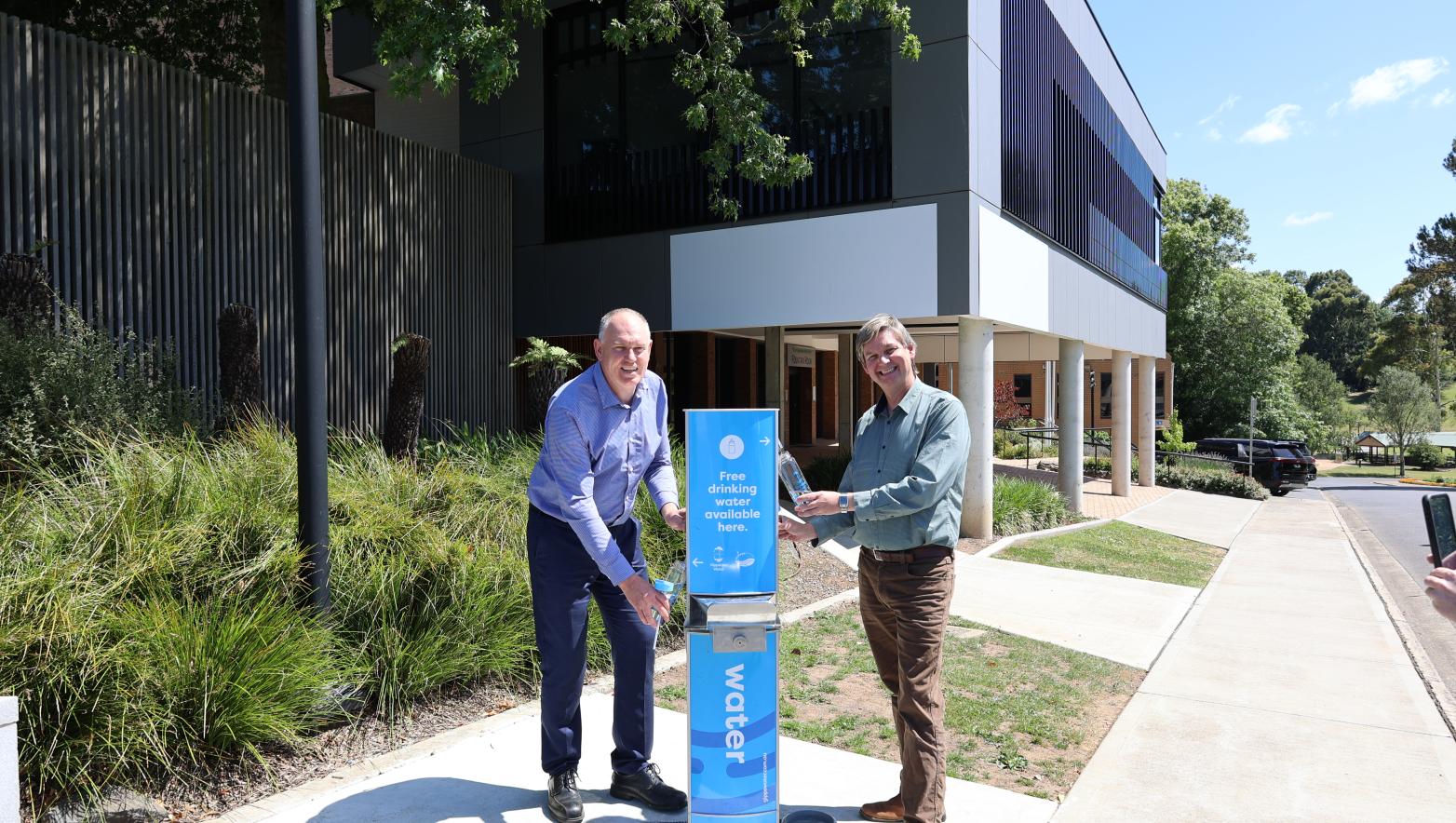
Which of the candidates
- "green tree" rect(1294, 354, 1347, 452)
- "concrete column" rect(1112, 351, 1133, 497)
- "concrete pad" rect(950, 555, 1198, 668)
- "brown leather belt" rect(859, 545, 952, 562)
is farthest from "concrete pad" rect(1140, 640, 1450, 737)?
"green tree" rect(1294, 354, 1347, 452)

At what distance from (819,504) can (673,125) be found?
12.0 metres

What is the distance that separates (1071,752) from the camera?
4.70m

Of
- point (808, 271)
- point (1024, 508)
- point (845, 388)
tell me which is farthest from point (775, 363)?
point (845, 388)

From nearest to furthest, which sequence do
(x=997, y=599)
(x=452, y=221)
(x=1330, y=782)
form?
1. (x=1330, y=782)
2. (x=997, y=599)
3. (x=452, y=221)

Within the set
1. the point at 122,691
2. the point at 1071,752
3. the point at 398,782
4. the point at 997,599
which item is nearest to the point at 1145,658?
the point at 997,599

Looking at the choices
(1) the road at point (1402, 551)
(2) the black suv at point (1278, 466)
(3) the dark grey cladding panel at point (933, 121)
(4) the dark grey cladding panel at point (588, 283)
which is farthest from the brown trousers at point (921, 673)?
(2) the black suv at point (1278, 466)

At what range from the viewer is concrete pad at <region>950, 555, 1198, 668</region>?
7.25 m

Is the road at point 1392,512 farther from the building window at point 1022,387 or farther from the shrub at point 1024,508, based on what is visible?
the building window at point 1022,387

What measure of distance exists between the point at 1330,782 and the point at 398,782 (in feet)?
14.4

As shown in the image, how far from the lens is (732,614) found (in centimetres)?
316

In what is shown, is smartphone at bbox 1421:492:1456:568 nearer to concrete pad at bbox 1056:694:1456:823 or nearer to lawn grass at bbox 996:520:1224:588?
concrete pad at bbox 1056:694:1456:823

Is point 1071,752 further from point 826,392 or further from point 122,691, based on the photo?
point 826,392

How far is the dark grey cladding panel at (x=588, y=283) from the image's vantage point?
546 inches

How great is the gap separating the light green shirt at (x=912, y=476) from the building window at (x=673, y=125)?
9090 mm
